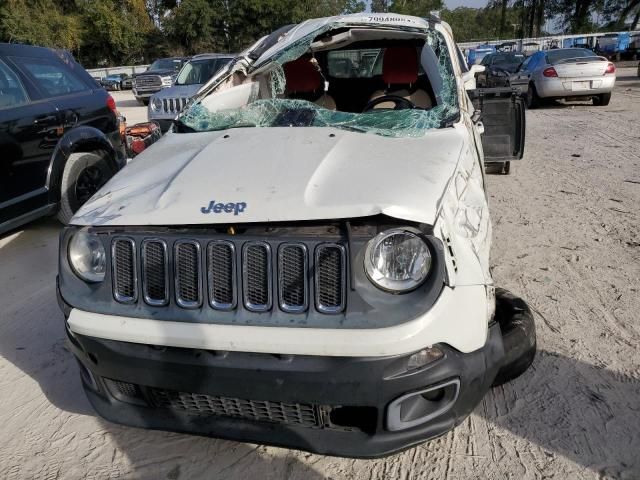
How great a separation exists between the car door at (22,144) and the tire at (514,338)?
4138 mm

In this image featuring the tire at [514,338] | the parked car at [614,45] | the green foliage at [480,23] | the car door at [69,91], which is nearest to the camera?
the tire at [514,338]

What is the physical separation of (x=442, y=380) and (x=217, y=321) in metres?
0.85

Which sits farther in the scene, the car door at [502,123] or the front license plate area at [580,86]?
the front license plate area at [580,86]

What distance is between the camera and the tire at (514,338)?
232cm

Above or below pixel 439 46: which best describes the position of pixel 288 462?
below

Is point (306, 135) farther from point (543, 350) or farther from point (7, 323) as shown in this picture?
point (7, 323)

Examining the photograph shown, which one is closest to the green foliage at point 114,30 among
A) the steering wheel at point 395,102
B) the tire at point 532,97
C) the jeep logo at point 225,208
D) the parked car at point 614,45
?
the parked car at point 614,45

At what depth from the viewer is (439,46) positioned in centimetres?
371

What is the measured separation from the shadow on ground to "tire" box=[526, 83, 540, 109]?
→ 12048 mm

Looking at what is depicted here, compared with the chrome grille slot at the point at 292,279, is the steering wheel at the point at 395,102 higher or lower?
higher

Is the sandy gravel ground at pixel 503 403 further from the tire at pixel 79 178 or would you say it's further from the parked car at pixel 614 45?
the parked car at pixel 614 45

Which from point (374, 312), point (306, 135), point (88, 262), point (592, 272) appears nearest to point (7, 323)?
point (88, 262)

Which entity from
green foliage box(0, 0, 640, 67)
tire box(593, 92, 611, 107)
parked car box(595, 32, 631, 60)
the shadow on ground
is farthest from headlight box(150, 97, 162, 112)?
green foliage box(0, 0, 640, 67)

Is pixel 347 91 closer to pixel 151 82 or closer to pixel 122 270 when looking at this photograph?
pixel 122 270
